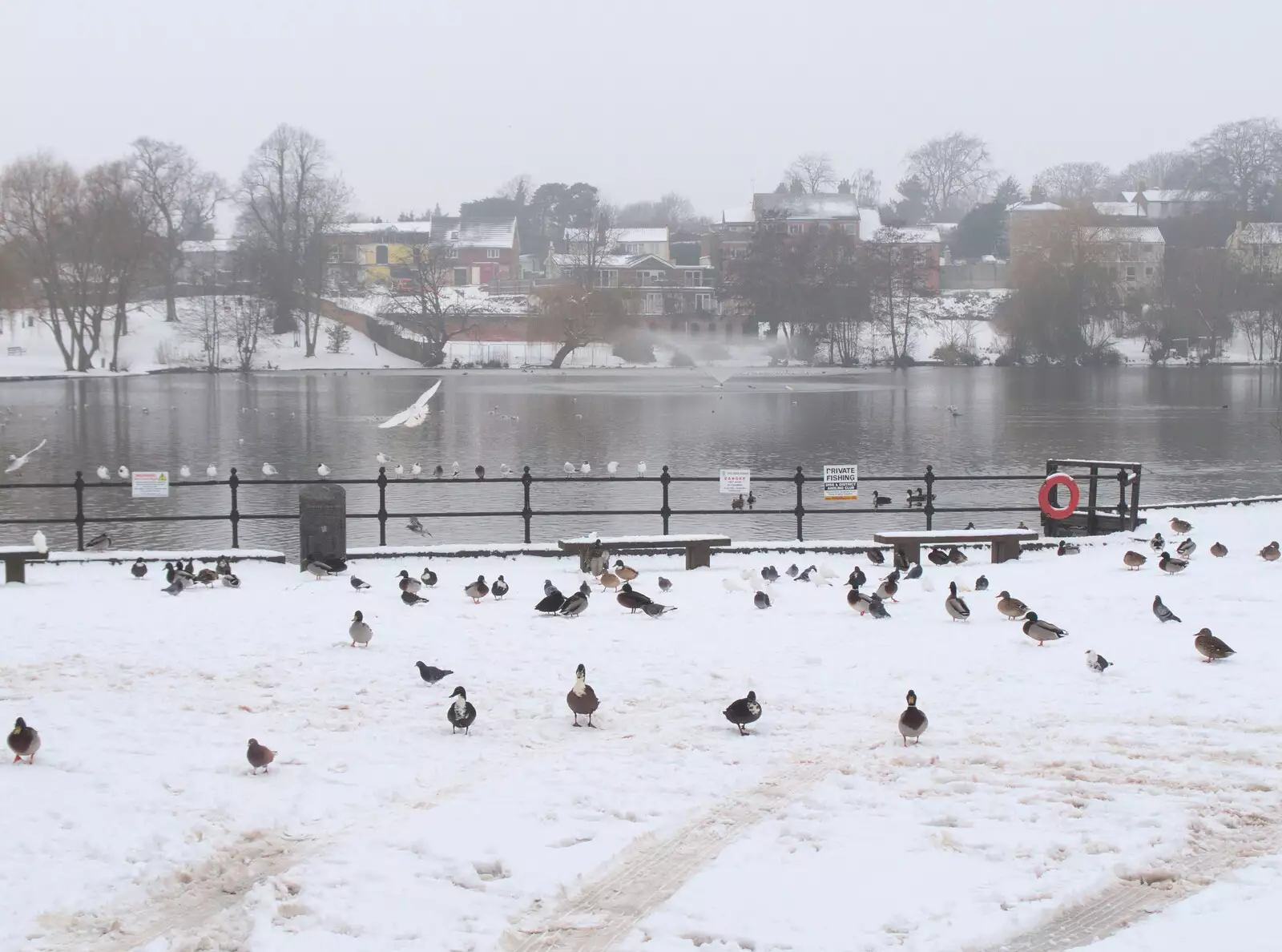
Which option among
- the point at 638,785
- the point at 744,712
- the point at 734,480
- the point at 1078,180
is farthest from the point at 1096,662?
the point at 1078,180

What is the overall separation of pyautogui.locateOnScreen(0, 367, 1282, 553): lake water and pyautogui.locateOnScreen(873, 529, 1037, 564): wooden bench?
1548 millimetres

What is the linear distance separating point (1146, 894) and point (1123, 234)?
4989 inches

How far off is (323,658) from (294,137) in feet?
354

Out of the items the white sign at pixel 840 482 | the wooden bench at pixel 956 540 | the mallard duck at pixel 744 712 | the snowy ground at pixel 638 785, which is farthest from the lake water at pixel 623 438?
the mallard duck at pixel 744 712

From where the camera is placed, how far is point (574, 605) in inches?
535

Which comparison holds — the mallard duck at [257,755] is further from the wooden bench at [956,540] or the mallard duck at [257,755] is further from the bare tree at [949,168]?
the bare tree at [949,168]

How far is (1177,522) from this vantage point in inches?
798

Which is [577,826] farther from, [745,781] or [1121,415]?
[1121,415]

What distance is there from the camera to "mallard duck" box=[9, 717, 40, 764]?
8.56 metres

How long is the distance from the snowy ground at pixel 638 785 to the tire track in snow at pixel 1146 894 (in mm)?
27

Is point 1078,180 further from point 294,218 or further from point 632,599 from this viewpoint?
point 632,599

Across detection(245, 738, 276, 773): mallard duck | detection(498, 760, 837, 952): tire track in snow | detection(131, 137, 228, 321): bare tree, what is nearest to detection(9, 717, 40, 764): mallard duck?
detection(245, 738, 276, 773): mallard duck

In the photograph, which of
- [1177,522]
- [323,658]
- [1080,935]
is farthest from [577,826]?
[1177,522]

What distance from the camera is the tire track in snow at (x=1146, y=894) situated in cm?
649
